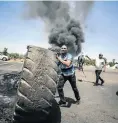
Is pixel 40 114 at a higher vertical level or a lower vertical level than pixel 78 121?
higher

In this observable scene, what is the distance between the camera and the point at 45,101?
3521 millimetres

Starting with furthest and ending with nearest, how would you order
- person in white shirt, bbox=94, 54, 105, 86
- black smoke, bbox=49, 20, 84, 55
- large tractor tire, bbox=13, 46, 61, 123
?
black smoke, bbox=49, 20, 84, 55
person in white shirt, bbox=94, 54, 105, 86
large tractor tire, bbox=13, 46, 61, 123

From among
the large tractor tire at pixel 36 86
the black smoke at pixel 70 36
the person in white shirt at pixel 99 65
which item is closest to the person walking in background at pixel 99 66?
the person in white shirt at pixel 99 65

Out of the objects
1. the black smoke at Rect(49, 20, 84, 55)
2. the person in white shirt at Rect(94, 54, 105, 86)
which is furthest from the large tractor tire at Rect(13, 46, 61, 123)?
the black smoke at Rect(49, 20, 84, 55)

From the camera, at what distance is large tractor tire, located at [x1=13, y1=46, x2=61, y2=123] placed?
11.1 feet

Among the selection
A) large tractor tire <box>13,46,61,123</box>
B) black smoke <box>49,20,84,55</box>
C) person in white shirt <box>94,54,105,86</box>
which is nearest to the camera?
large tractor tire <box>13,46,61,123</box>

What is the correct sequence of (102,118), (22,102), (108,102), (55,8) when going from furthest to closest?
1. (55,8)
2. (108,102)
3. (102,118)
4. (22,102)

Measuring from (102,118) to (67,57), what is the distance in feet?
5.24

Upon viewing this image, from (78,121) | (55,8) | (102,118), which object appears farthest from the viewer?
(55,8)

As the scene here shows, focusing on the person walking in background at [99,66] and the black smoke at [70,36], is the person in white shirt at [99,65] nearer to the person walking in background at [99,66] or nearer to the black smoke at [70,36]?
the person walking in background at [99,66]

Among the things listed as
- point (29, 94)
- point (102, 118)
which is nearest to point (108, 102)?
point (102, 118)

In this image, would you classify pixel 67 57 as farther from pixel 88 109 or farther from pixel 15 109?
pixel 15 109

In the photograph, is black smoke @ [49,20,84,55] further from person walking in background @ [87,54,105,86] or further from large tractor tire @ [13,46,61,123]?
large tractor tire @ [13,46,61,123]

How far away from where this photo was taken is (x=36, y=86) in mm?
3441
